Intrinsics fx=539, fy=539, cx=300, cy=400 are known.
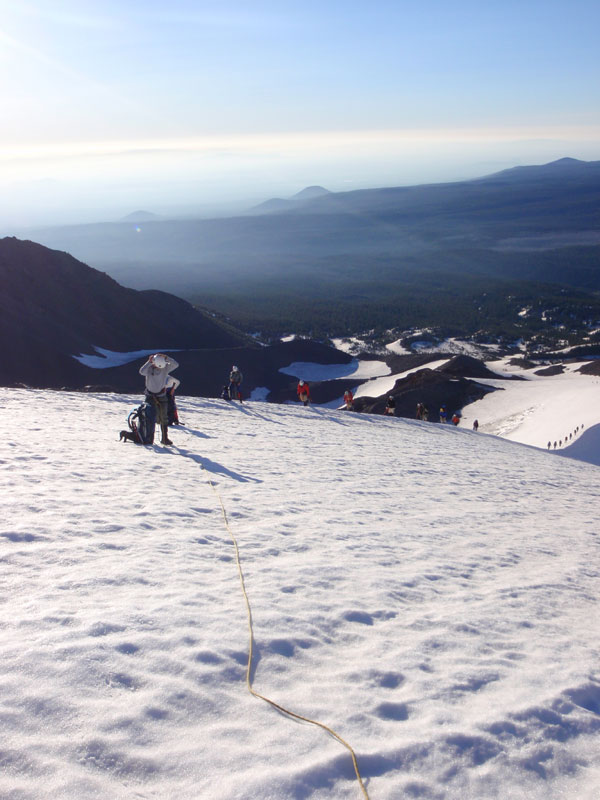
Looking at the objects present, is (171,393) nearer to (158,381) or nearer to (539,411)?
(158,381)

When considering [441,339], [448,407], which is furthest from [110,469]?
[441,339]

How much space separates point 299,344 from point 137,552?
155 feet

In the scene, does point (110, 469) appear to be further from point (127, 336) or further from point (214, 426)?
point (127, 336)

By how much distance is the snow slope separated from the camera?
2.87 meters

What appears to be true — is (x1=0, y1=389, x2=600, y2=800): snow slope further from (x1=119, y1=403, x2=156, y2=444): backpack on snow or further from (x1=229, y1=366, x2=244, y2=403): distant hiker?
(x1=229, y1=366, x2=244, y2=403): distant hiker

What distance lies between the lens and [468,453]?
16.2 m

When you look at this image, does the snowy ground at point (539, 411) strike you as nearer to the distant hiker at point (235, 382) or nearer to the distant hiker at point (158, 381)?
the distant hiker at point (235, 382)

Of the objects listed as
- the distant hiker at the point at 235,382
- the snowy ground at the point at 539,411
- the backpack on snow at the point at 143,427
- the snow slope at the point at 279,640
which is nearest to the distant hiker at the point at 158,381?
the backpack on snow at the point at 143,427

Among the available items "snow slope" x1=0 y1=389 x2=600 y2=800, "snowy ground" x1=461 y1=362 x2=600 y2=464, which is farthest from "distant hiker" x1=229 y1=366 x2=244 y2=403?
"snowy ground" x1=461 y1=362 x2=600 y2=464

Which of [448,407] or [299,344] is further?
[299,344]

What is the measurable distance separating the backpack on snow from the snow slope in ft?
5.76

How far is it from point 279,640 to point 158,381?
7628mm

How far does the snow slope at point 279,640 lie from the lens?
113 inches

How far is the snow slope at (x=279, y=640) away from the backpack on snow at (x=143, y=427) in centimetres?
175
